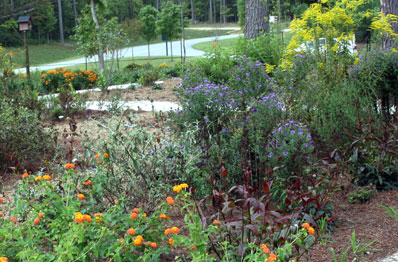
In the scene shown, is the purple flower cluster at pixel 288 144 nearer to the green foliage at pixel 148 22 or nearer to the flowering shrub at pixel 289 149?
the flowering shrub at pixel 289 149

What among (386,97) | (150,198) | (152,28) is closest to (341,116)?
(386,97)

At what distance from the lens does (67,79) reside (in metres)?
11.8

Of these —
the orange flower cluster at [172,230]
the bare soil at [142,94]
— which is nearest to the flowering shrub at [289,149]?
the orange flower cluster at [172,230]

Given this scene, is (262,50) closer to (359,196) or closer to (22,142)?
(22,142)

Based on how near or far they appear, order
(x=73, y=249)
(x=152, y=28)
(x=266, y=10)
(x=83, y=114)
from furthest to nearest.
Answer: (x=152, y=28) → (x=266, y=10) → (x=83, y=114) → (x=73, y=249)

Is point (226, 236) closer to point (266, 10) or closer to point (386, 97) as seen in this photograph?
point (386, 97)

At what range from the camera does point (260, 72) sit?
5855mm

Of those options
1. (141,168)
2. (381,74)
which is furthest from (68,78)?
(141,168)

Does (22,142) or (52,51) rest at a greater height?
(52,51)

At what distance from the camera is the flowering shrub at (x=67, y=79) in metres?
11.9

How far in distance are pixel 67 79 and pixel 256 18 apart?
17.4ft

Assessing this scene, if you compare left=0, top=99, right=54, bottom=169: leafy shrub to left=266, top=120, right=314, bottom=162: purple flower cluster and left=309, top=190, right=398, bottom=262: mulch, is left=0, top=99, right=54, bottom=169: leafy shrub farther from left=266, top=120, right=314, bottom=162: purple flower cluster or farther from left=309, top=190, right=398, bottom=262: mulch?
left=309, top=190, right=398, bottom=262: mulch

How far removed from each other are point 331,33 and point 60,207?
14.5 feet

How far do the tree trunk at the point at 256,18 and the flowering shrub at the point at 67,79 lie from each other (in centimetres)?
471
